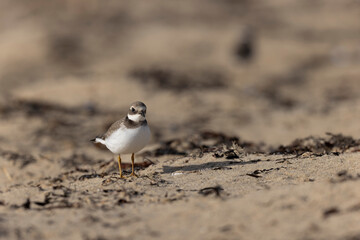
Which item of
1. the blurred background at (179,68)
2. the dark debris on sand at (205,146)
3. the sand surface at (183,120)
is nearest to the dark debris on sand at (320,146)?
the sand surface at (183,120)

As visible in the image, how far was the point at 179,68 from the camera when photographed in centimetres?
1684

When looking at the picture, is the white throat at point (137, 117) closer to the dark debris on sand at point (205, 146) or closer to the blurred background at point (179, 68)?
the dark debris on sand at point (205, 146)

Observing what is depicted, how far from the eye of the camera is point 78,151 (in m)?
8.02

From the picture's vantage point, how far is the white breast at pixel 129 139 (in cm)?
487

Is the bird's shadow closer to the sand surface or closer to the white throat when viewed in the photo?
the sand surface

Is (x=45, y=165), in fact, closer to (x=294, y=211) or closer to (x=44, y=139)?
(x=44, y=139)

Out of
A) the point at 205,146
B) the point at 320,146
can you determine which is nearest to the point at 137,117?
the point at 205,146

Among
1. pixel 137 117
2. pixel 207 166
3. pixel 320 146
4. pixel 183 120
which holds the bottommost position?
pixel 207 166

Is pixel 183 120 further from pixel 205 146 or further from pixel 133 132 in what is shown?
pixel 133 132

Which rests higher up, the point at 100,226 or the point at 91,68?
the point at 91,68

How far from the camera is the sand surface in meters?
3.67

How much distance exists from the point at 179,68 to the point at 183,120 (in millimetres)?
6688

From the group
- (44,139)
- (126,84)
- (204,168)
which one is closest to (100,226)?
(204,168)

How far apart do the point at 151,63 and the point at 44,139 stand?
31.2 ft
